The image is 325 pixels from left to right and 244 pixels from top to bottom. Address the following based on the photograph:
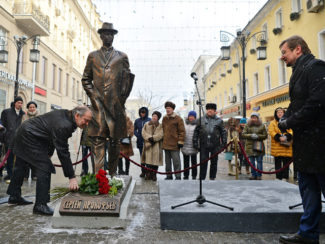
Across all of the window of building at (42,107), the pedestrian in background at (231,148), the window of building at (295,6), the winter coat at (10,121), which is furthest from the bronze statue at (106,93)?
the window of building at (42,107)

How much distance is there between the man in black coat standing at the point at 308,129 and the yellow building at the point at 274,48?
11.3 m

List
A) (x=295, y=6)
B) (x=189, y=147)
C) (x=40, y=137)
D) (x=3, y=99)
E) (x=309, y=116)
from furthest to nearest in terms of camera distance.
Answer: (x=3, y=99)
(x=295, y=6)
(x=189, y=147)
(x=40, y=137)
(x=309, y=116)

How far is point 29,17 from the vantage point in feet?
61.2

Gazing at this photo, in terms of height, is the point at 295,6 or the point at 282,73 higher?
the point at 295,6

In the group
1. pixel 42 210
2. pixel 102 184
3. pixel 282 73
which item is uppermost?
pixel 282 73

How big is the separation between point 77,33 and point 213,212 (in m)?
32.3

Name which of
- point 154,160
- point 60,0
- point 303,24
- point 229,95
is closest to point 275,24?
point 303,24

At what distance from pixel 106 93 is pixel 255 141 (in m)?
4.79

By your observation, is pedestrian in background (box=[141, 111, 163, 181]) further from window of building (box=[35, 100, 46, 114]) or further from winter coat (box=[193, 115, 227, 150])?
window of building (box=[35, 100, 46, 114])

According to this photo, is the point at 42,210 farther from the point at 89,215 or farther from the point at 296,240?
the point at 296,240

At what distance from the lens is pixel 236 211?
132 inches

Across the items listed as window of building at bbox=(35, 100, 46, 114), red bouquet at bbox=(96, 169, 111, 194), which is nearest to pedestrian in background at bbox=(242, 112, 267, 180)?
red bouquet at bbox=(96, 169, 111, 194)

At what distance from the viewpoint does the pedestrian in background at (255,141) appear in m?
7.44

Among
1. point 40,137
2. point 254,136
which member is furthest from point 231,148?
point 40,137
